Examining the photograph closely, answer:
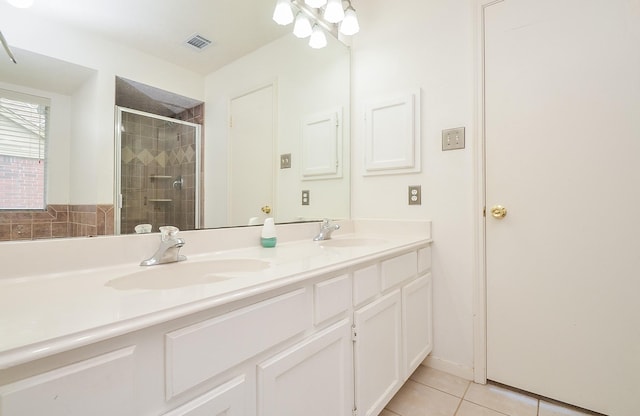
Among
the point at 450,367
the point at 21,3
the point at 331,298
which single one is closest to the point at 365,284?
the point at 331,298

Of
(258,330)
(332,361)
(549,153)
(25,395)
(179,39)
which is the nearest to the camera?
(25,395)

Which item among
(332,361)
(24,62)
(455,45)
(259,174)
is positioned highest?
(455,45)

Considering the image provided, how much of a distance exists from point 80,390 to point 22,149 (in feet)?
2.19

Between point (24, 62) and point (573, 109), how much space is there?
6.40ft

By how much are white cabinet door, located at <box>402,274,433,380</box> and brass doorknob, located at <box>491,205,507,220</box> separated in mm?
457

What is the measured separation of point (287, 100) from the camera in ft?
5.26

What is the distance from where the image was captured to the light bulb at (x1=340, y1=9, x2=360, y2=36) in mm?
1745

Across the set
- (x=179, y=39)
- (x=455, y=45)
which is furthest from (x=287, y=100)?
(x=455, y=45)

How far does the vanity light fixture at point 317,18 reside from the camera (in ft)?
4.93

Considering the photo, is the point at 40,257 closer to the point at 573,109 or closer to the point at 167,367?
the point at 167,367

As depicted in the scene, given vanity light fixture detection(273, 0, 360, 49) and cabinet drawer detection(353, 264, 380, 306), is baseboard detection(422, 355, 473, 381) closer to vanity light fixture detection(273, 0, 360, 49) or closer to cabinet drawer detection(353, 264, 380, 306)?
cabinet drawer detection(353, 264, 380, 306)

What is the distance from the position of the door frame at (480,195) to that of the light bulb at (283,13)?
955mm

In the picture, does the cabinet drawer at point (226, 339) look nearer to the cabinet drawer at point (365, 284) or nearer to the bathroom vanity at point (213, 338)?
the bathroom vanity at point (213, 338)

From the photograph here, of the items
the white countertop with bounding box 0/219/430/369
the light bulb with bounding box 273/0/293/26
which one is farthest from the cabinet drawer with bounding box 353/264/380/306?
the light bulb with bounding box 273/0/293/26
